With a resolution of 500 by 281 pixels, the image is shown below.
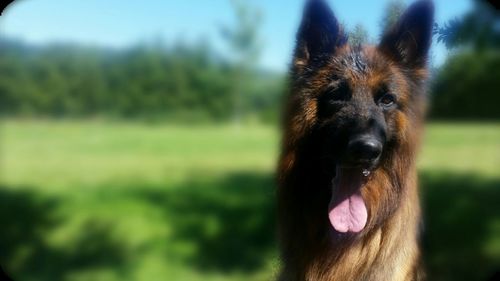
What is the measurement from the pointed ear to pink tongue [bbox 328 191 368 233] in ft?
1.39

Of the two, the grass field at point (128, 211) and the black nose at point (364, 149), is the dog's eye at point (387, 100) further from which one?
the grass field at point (128, 211)

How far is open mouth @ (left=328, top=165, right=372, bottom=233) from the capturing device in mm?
1537

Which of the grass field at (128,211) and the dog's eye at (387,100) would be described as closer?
the dog's eye at (387,100)

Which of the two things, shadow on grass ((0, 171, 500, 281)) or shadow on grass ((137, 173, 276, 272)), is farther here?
shadow on grass ((0, 171, 500, 281))

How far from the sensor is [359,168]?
1485 mm

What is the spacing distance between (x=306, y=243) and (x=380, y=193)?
30 cm

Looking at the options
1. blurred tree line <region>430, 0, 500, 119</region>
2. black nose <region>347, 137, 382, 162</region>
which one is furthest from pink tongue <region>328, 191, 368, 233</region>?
blurred tree line <region>430, 0, 500, 119</region>

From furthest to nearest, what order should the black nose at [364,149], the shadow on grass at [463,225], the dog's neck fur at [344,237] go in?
the shadow on grass at [463,225]
the dog's neck fur at [344,237]
the black nose at [364,149]

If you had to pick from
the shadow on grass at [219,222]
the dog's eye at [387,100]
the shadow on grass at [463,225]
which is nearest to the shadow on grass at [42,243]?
the shadow on grass at [219,222]

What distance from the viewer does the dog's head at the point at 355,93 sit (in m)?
1.50

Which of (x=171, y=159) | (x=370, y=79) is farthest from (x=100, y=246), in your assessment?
(x=370, y=79)

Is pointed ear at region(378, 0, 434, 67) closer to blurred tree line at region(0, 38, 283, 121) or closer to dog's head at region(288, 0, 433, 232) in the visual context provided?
dog's head at region(288, 0, 433, 232)

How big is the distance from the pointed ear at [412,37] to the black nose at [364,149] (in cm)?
30

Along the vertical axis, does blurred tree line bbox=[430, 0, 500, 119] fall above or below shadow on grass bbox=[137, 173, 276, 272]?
above
